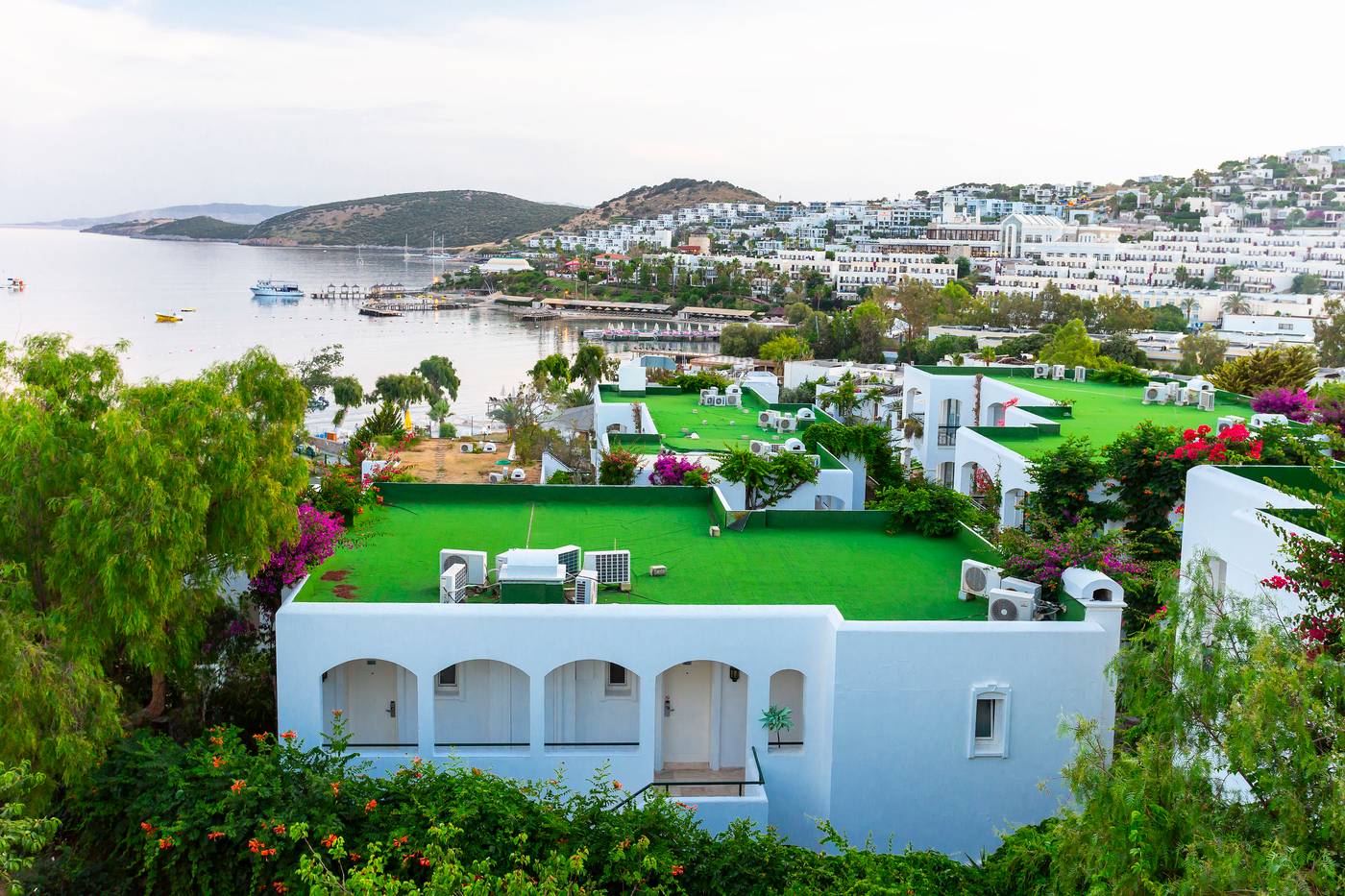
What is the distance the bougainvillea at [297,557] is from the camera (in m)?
12.3

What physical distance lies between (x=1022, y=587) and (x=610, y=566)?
4.29 metres

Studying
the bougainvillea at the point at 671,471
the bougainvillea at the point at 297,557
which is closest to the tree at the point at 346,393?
the bougainvillea at the point at 671,471

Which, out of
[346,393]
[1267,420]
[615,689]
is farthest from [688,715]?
[346,393]

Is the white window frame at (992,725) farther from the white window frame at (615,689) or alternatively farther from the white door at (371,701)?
the white door at (371,701)

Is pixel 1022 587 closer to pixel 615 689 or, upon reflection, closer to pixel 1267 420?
pixel 615 689

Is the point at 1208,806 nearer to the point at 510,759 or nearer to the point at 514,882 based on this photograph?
the point at 514,882

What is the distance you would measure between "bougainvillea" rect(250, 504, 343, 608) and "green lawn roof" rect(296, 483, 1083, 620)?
0.31 meters

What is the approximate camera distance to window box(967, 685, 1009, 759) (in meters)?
11.4

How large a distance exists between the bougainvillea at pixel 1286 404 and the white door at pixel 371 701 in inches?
721

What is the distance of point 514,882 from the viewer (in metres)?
7.76

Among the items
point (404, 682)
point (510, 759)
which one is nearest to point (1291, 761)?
point (510, 759)

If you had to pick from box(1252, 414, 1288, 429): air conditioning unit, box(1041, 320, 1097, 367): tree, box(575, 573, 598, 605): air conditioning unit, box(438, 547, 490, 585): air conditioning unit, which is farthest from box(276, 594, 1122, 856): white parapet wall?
box(1041, 320, 1097, 367): tree

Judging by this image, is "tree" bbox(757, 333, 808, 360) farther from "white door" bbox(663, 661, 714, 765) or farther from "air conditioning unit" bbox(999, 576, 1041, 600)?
"air conditioning unit" bbox(999, 576, 1041, 600)

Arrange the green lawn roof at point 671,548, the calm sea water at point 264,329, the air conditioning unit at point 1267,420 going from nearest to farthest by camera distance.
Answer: the green lawn roof at point 671,548 → the air conditioning unit at point 1267,420 → the calm sea water at point 264,329
